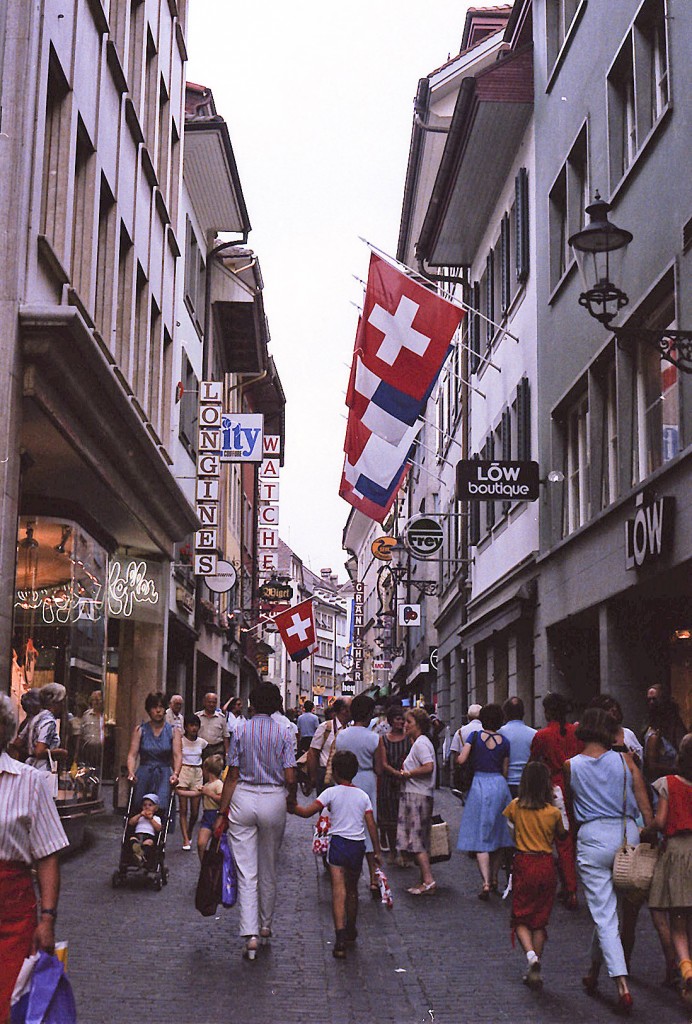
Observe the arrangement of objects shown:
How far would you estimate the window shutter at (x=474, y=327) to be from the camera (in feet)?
99.6

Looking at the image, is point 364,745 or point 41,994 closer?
point 41,994

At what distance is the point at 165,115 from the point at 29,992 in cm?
2158

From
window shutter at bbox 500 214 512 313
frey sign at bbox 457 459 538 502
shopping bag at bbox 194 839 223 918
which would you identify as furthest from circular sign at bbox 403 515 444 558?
shopping bag at bbox 194 839 223 918

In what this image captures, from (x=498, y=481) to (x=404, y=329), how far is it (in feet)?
10.8

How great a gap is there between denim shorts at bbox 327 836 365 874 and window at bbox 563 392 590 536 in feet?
31.4

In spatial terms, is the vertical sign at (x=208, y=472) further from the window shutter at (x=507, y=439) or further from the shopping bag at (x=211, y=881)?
the shopping bag at (x=211, y=881)

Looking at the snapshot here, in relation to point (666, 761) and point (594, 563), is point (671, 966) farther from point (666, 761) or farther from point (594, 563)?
point (594, 563)

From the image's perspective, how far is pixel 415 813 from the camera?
553 inches

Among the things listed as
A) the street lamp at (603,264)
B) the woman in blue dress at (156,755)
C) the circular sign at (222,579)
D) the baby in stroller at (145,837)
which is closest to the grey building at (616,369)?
the street lamp at (603,264)

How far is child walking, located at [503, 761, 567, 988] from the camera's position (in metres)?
9.00

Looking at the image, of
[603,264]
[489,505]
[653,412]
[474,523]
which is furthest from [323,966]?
[474,523]

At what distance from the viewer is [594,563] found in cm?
1777

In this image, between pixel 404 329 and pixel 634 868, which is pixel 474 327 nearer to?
pixel 404 329

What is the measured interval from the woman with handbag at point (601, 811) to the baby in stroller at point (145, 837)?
549cm
